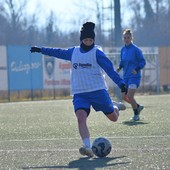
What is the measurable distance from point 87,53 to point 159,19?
6246cm

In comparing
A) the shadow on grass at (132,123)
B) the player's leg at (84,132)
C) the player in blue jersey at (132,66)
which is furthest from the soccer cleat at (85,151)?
the player in blue jersey at (132,66)

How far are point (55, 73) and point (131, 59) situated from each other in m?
20.9

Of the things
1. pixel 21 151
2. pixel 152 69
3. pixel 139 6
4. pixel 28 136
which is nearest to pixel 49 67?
pixel 152 69

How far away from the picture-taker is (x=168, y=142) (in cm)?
980

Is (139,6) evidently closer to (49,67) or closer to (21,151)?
(49,67)

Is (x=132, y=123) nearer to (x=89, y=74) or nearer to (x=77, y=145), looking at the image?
(x=77, y=145)

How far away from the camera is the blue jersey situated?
1462cm

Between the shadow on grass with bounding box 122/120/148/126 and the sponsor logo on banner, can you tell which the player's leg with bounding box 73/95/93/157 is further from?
the sponsor logo on banner

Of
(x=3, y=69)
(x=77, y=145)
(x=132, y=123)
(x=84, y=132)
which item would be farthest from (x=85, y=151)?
(x=3, y=69)

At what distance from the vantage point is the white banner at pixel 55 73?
115 feet

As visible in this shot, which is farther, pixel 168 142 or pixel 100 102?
pixel 168 142

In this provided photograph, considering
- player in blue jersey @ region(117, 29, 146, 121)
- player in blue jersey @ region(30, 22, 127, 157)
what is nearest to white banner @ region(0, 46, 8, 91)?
player in blue jersey @ region(117, 29, 146, 121)

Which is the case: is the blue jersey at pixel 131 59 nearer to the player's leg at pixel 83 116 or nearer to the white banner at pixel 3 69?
the player's leg at pixel 83 116

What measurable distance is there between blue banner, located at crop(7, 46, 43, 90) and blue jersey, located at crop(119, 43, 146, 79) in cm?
1937
